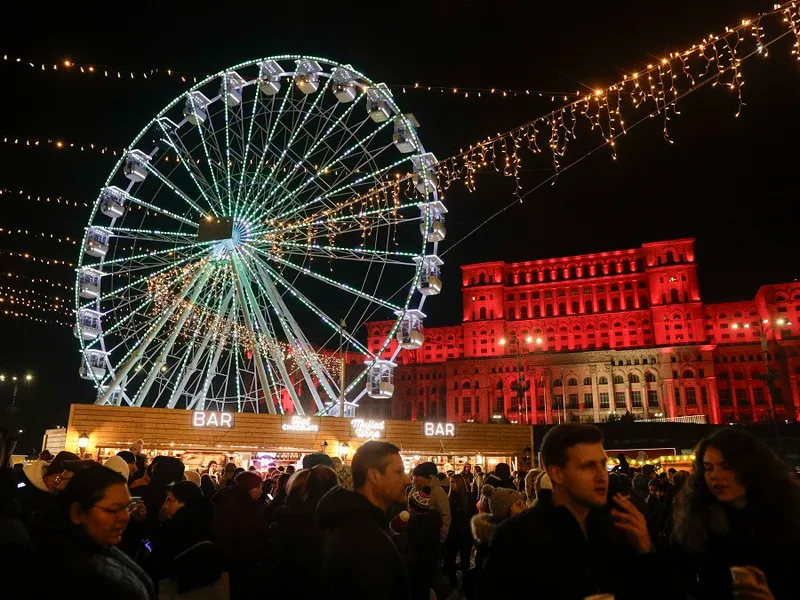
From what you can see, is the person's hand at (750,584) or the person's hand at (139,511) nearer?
the person's hand at (750,584)

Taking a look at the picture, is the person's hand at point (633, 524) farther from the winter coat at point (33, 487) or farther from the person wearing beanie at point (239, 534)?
the winter coat at point (33, 487)

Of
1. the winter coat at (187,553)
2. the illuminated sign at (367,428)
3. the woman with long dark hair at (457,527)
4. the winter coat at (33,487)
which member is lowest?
the woman with long dark hair at (457,527)

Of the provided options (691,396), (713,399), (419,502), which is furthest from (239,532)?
(691,396)

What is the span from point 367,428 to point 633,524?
23477 mm

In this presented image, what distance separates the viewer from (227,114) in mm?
21969

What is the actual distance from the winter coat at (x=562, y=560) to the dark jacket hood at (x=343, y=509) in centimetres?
63

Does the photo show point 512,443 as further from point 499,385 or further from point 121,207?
point 499,385

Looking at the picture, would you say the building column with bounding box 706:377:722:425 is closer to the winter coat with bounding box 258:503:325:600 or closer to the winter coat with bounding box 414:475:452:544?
the winter coat with bounding box 414:475:452:544

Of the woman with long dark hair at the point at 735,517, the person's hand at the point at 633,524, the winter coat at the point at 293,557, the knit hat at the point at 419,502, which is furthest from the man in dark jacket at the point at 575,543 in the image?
the knit hat at the point at 419,502

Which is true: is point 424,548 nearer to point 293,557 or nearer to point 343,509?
point 293,557

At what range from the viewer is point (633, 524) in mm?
2580

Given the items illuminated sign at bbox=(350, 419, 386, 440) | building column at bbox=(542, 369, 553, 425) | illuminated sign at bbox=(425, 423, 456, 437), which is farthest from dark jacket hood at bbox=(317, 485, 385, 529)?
building column at bbox=(542, 369, 553, 425)

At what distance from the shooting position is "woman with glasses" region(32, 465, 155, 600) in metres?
2.40

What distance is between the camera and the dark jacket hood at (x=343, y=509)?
9.52ft
